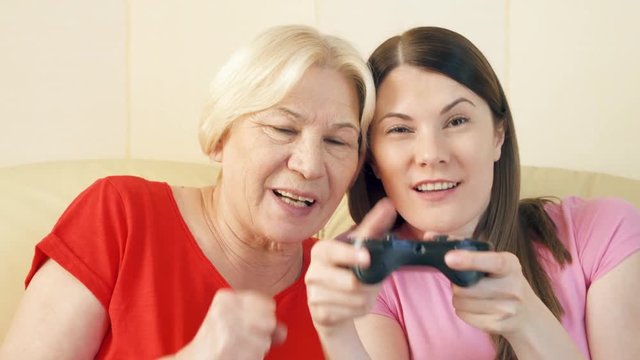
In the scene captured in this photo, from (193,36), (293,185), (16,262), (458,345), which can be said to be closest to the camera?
(293,185)

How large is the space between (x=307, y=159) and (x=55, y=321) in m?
0.37

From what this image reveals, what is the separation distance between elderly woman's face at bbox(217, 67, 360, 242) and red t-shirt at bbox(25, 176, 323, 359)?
0.38 feet

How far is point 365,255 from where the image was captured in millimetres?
727

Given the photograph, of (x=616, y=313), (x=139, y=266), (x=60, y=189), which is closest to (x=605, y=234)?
(x=616, y=313)

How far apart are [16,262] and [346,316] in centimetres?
67

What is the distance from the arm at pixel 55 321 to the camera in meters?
0.91

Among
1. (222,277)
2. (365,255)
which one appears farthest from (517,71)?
(365,255)

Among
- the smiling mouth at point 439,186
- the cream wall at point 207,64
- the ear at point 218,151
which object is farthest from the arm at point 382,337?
the cream wall at point 207,64

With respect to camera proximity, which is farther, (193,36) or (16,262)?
(193,36)

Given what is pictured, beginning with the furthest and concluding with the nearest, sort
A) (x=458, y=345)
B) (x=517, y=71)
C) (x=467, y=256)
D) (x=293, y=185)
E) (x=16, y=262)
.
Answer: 1. (x=517, y=71)
2. (x=16, y=262)
3. (x=458, y=345)
4. (x=293, y=185)
5. (x=467, y=256)

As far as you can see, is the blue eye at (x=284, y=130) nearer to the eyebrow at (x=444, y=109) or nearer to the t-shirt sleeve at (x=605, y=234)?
the eyebrow at (x=444, y=109)

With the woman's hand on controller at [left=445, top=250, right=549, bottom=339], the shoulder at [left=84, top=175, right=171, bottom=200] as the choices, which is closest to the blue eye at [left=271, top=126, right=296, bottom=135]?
the shoulder at [left=84, top=175, right=171, bottom=200]

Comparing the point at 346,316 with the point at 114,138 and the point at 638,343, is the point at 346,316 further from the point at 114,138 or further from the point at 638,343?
the point at 114,138

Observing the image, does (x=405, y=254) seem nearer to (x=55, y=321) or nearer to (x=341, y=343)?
(x=341, y=343)
